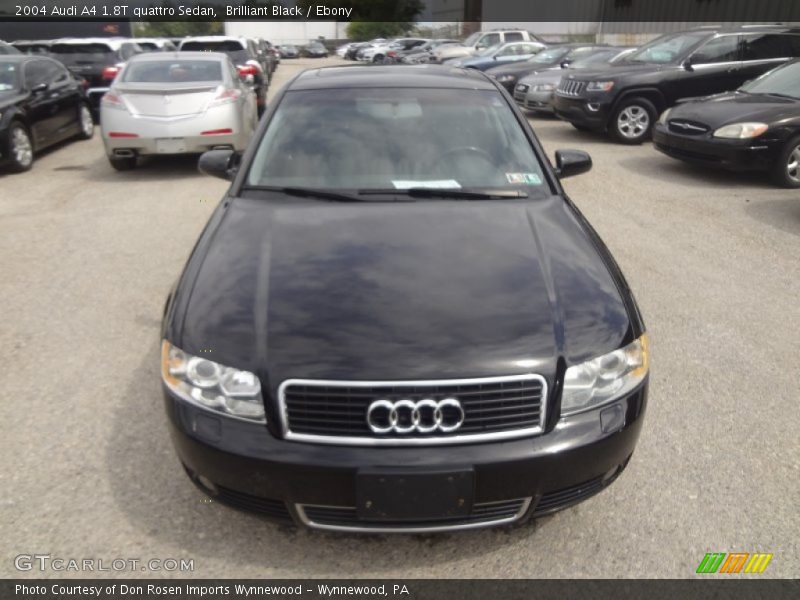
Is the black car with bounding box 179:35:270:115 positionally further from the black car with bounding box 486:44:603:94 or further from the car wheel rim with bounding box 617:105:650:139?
the car wheel rim with bounding box 617:105:650:139

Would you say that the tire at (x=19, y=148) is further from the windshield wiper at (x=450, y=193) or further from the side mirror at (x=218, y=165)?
the windshield wiper at (x=450, y=193)

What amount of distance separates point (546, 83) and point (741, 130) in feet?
18.8

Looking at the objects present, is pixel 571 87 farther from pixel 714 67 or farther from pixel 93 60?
pixel 93 60

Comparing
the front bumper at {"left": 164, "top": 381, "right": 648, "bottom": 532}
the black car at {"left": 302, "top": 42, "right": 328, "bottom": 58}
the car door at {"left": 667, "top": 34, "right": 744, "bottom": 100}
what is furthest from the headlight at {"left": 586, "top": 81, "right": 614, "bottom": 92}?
the black car at {"left": 302, "top": 42, "right": 328, "bottom": 58}

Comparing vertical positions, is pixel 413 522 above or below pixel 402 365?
below

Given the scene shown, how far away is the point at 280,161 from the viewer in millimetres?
3512

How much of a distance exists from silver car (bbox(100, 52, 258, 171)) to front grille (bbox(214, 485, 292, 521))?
22.1 ft

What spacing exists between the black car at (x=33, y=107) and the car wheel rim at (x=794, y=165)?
979 centimetres

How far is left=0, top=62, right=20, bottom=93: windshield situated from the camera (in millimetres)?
9484

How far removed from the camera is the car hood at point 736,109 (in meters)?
8.09

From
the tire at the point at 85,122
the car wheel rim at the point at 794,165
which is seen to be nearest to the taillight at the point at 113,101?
the tire at the point at 85,122

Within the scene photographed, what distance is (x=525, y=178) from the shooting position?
11.4 ft

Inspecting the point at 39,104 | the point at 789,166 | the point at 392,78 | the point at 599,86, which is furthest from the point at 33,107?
the point at 789,166
